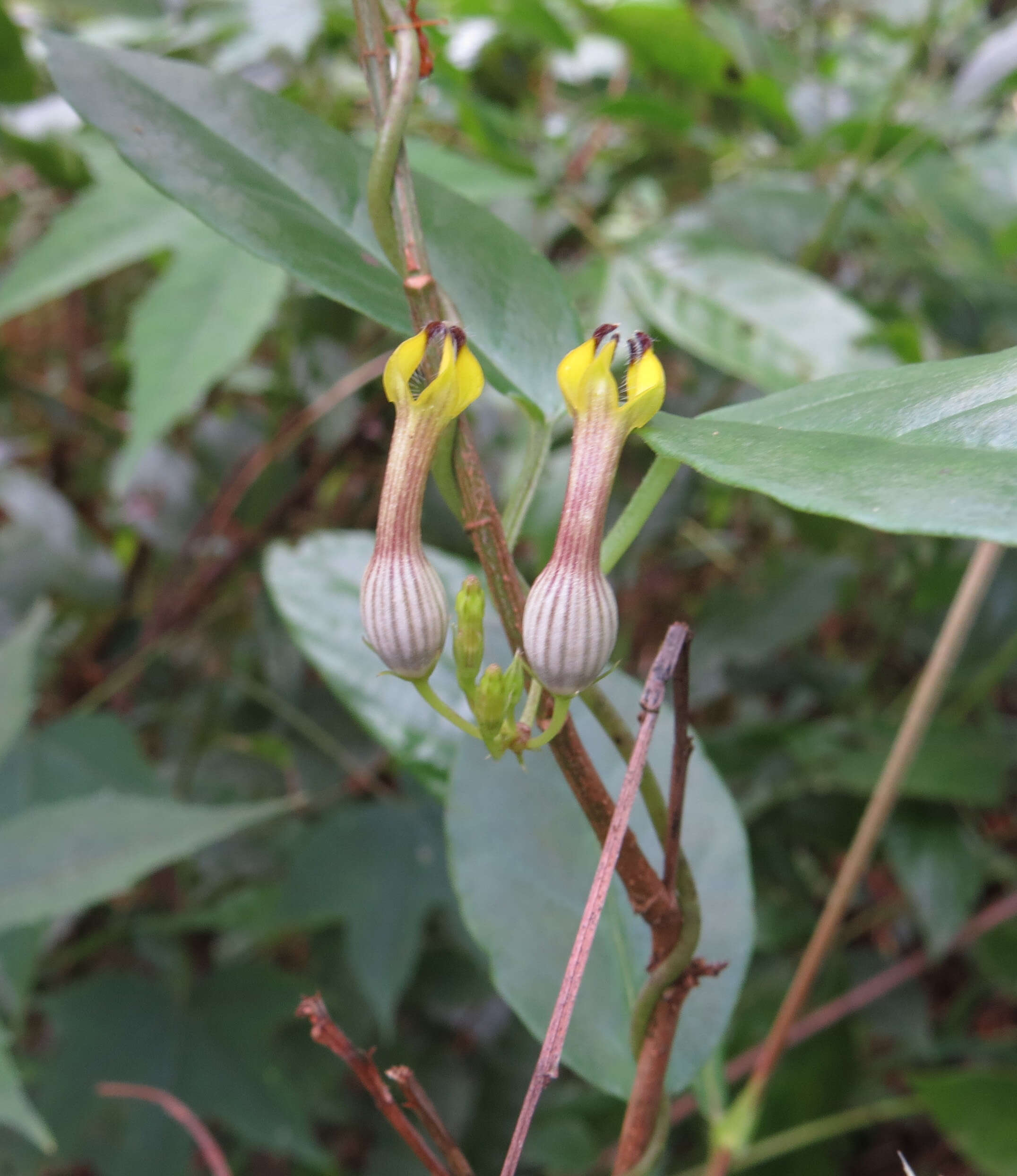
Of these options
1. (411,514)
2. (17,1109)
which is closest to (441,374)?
(411,514)

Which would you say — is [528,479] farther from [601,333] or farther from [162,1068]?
[162,1068]

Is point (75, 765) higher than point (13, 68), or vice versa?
point (13, 68)

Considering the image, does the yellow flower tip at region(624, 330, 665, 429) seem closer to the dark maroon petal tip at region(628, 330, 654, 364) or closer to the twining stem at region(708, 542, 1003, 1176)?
the dark maroon petal tip at region(628, 330, 654, 364)

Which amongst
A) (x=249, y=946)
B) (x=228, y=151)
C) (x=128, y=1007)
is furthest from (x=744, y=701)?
(x=228, y=151)

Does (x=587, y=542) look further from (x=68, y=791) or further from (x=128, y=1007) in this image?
(x=128, y=1007)


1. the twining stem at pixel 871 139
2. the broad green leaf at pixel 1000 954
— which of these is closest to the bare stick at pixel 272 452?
the twining stem at pixel 871 139

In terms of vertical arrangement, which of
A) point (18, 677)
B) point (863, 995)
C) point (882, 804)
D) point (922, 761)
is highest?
point (18, 677)

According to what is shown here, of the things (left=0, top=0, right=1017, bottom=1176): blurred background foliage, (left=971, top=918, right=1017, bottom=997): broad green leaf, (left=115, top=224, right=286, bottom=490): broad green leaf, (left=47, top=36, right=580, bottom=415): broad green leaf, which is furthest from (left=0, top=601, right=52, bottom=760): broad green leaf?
(left=971, top=918, right=1017, bottom=997): broad green leaf
